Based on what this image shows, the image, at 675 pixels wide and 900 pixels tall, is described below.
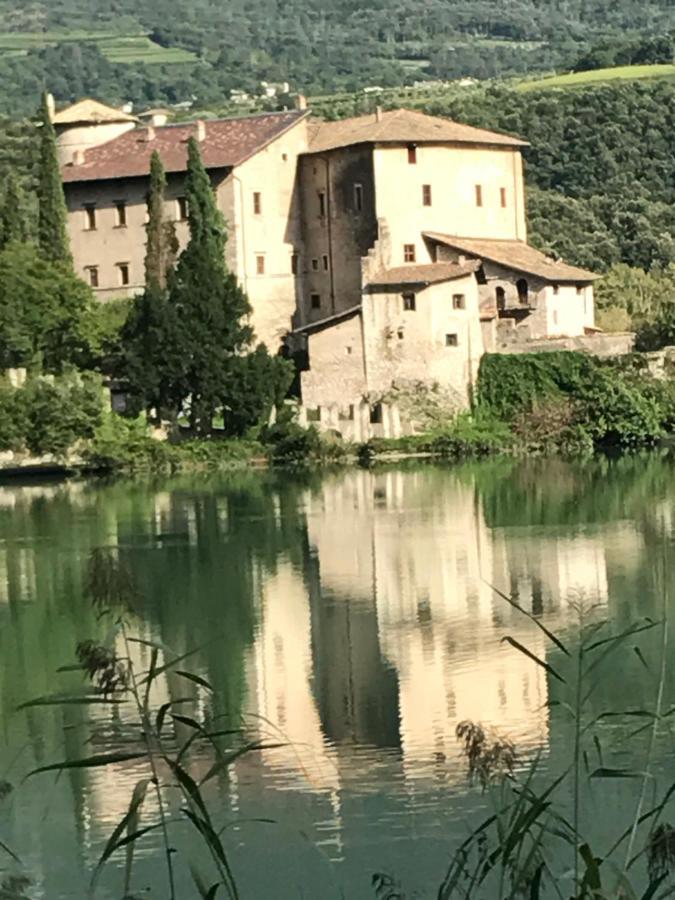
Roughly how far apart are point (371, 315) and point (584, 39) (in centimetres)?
14441

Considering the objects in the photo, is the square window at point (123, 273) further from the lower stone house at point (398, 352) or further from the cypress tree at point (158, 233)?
the lower stone house at point (398, 352)

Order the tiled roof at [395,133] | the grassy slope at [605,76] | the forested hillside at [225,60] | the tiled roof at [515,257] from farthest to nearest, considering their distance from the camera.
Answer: the forested hillside at [225,60]
the grassy slope at [605,76]
the tiled roof at [395,133]
the tiled roof at [515,257]

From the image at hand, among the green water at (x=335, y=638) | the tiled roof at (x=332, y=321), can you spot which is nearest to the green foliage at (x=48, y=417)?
the green water at (x=335, y=638)

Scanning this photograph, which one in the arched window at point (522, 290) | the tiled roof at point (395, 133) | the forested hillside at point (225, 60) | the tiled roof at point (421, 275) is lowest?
the arched window at point (522, 290)

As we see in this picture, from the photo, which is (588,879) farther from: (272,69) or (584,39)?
(584,39)

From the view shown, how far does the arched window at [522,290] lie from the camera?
5631 cm

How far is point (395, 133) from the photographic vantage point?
58.8 metres

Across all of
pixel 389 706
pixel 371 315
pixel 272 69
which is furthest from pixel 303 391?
pixel 272 69

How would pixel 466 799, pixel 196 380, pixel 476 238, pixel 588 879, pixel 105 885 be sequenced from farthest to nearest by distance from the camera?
pixel 476 238 → pixel 196 380 → pixel 466 799 → pixel 105 885 → pixel 588 879

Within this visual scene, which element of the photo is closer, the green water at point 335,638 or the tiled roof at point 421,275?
the green water at point 335,638

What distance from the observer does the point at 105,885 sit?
15.5 metres

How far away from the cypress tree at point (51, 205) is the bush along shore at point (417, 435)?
4.28 metres

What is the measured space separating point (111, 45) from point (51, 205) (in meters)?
136

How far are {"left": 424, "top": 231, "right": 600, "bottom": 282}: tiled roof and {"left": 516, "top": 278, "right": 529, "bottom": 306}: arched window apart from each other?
29 centimetres
